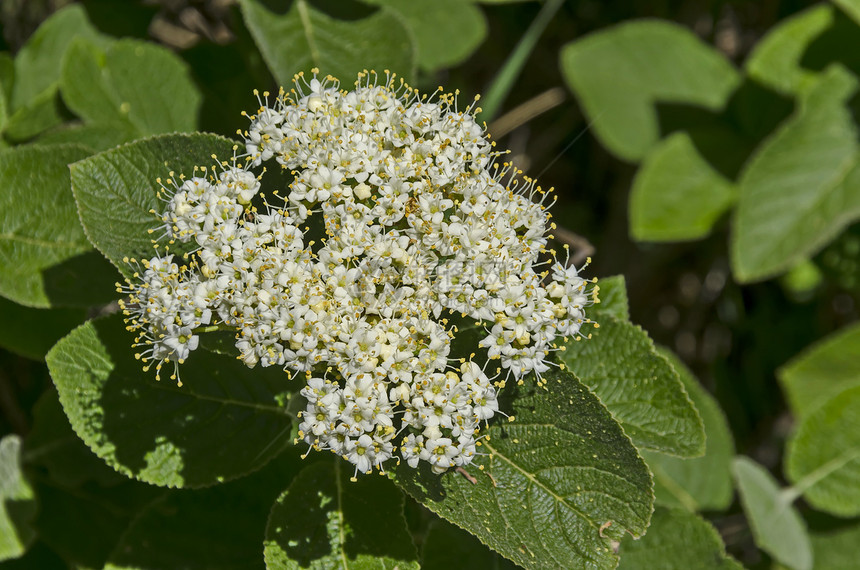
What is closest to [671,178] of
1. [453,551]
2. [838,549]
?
[838,549]

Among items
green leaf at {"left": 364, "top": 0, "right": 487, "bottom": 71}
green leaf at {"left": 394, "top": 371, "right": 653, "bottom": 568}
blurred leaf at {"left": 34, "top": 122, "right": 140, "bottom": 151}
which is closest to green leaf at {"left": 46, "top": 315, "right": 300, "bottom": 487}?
green leaf at {"left": 394, "top": 371, "right": 653, "bottom": 568}

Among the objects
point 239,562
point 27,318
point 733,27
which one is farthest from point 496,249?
point 733,27

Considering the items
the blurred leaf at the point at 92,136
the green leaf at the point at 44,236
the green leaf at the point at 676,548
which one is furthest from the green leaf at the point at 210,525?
the blurred leaf at the point at 92,136

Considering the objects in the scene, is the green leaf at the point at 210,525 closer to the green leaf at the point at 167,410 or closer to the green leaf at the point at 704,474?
the green leaf at the point at 167,410

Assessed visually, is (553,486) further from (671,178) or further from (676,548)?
(671,178)

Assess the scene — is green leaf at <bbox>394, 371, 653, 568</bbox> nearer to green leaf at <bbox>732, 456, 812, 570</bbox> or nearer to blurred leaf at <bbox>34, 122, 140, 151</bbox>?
green leaf at <bbox>732, 456, 812, 570</bbox>
